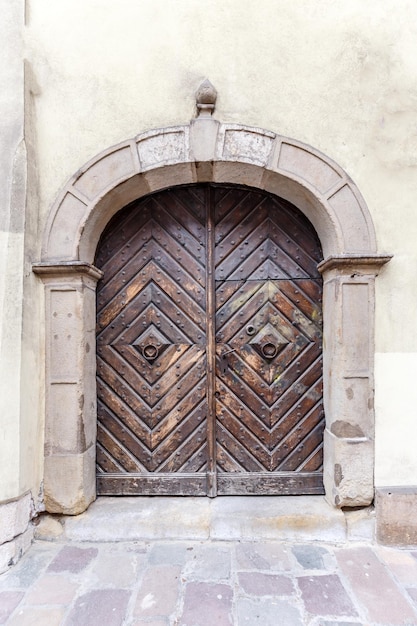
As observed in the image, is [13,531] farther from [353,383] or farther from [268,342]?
[353,383]

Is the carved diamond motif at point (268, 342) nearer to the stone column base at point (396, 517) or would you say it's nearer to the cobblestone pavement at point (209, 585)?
the stone column base at point (396, 517)

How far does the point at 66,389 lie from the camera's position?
8.38ft

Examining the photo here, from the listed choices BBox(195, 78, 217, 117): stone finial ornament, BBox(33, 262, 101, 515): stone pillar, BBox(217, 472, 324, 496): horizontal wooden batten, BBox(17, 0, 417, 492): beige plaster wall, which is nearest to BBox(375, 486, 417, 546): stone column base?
BBox(217, 472, 324, 496): horizontal wooden batten

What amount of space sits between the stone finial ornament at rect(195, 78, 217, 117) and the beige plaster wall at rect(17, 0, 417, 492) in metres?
0.07

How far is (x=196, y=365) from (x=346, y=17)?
2639 millimetres

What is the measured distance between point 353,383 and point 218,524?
1301mm

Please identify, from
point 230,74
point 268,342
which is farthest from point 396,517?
point 230,74

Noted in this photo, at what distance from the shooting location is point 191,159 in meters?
2.58

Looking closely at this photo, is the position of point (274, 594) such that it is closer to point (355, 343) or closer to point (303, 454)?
point (303, 454)

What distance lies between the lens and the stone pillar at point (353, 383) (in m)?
2.50

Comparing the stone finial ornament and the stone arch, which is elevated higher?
the stone finial ornament

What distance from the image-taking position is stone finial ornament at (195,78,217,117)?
2.53m

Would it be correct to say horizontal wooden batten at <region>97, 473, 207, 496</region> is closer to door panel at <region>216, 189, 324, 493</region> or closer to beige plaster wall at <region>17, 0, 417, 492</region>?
door panel at <region>216, 189, 324, 493</region>

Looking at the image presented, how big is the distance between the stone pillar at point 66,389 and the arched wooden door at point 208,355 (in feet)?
0.89
